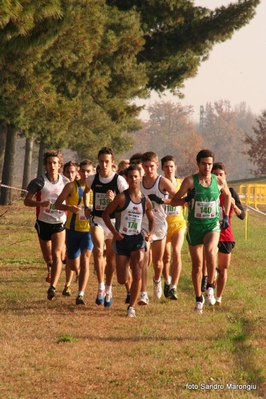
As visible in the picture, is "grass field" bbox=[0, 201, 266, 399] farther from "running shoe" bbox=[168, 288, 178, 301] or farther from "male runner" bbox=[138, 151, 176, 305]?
"male runner" bbox=[138, 151, 176, 305]

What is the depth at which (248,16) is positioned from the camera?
1288 inches

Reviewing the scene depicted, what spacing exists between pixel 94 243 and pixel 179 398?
4977 millimetres

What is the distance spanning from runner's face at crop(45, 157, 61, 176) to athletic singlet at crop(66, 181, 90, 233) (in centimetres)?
40

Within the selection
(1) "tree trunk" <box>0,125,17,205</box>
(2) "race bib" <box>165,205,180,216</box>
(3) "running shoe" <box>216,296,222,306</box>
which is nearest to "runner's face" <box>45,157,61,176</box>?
(2) "race bib" <box>165,205,180,216</box>

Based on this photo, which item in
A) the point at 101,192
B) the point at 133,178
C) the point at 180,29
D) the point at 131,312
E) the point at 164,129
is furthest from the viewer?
the point at 164,129

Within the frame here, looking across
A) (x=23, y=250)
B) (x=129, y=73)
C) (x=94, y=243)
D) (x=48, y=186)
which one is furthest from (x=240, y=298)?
(x=129, y=73)

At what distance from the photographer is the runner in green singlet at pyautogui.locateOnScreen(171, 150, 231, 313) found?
1052 centimetres

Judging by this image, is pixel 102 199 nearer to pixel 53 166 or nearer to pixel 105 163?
pixel 105 163

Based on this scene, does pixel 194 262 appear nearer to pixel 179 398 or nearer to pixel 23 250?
pixel 179 398

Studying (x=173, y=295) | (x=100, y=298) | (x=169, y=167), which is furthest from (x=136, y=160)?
(x=100, y=298)

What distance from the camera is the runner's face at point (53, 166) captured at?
11801mm

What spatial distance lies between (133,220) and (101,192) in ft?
2.62

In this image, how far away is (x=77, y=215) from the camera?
38.3 feet

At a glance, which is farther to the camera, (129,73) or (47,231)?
(129,73)
